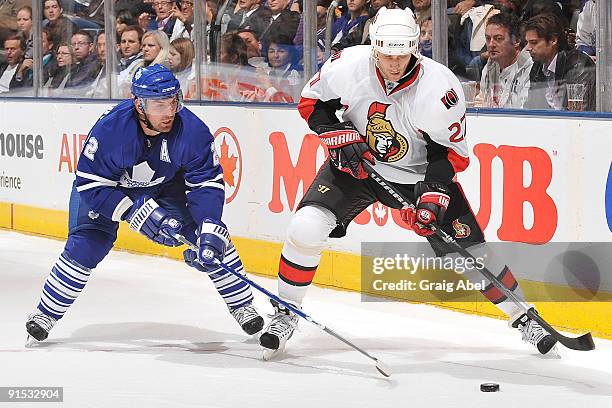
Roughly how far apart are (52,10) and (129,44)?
0.95m

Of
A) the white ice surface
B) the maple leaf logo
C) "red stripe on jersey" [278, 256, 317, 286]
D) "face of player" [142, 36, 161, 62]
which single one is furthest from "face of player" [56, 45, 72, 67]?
"red stripe on jersey" [278, 256, 317, 286]

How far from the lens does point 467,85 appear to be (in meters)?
5.77

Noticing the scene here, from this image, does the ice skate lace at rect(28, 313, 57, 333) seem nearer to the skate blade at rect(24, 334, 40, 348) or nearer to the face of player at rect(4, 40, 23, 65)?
the skate blade at rect(24, 334, 40, 348)

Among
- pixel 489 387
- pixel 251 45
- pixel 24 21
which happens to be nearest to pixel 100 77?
pixel 24 21

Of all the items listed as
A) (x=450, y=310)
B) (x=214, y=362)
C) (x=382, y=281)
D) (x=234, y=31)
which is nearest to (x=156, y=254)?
(x=234, y=31)

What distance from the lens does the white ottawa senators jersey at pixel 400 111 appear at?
4.66 meters

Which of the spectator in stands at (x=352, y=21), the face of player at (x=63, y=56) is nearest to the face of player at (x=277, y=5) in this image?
the spectator in stands at (x=352, y=21)

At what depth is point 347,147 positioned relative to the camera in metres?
4.68

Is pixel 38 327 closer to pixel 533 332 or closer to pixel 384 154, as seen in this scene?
pixel 384 154

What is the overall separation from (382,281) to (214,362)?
4.96 feet

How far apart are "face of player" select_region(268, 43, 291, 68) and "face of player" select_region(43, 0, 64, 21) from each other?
2247 millimetres

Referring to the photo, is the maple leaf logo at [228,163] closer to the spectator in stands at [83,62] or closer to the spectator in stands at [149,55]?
the spectator in stands at [149,55]

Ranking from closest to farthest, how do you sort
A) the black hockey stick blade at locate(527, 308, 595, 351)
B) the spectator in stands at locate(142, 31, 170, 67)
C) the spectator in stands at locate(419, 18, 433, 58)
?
the black hockey stick blade at locate(527, 308, 595, 351) < the spectator in stands at locate(419, 18, 433, 58) < the spectator in stands at locate(142, 31, 170, 67)

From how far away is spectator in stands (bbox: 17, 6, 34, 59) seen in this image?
8984 millimetres
